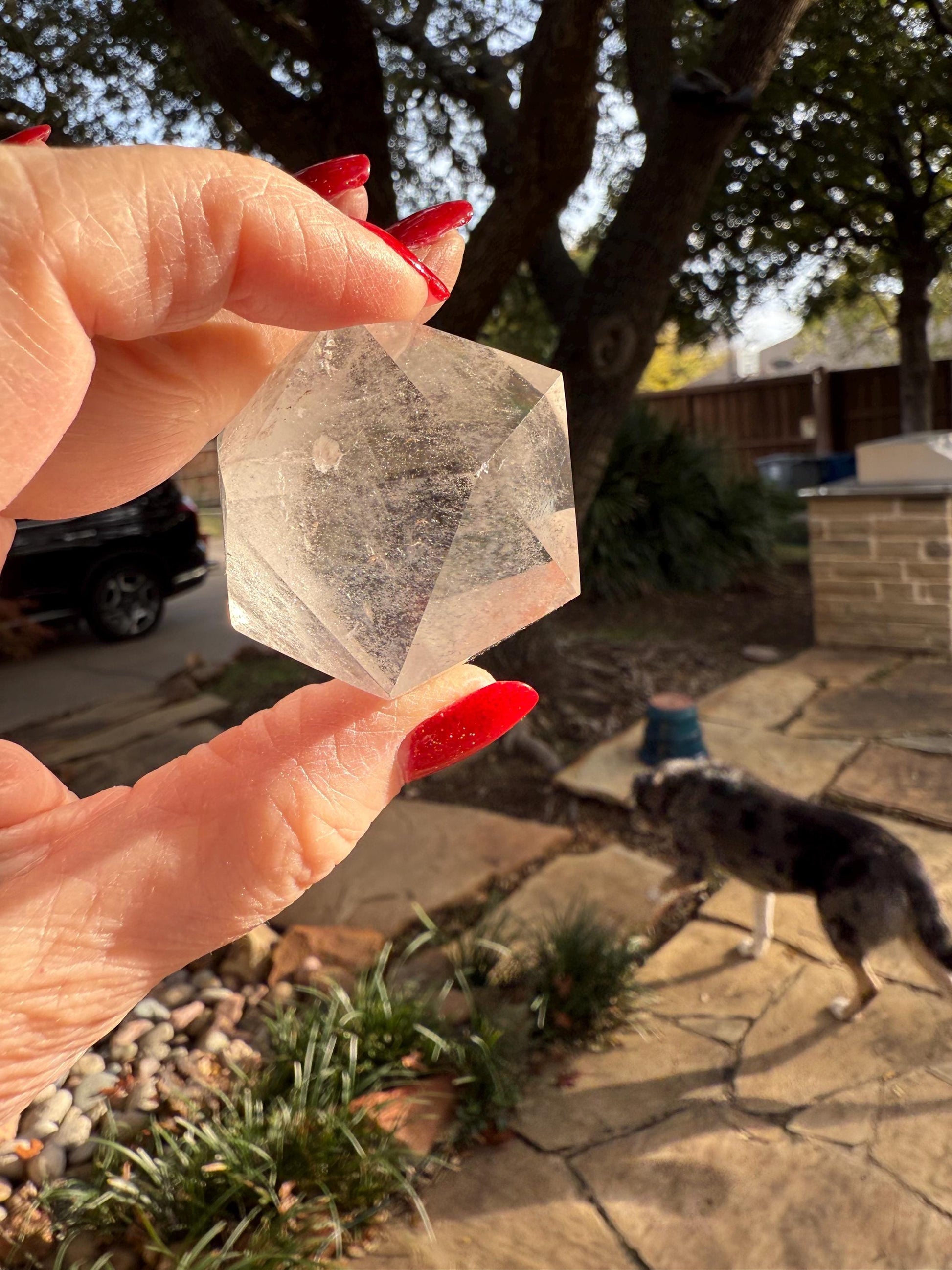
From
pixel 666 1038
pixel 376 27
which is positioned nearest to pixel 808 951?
pixel 666 1038

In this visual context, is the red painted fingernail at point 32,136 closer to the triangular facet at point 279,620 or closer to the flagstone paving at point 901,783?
the triangular facet at point 279,620

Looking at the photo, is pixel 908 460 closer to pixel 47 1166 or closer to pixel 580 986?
pixel 580 986

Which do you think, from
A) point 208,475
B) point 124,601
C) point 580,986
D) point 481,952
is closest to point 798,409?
point 124,601

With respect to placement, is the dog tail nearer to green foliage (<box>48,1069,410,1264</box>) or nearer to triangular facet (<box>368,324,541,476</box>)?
green foliage (<box>48,1069,410,1264</box>)

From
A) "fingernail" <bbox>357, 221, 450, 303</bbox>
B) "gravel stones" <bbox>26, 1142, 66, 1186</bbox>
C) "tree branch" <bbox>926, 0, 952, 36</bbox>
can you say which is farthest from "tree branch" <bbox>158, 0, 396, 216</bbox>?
"tree branch" <bbox>926, 0, 952, 36</bbox>

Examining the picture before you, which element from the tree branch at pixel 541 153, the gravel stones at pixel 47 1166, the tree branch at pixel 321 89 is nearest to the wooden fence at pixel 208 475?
the gravel stones at pixel 47 1166

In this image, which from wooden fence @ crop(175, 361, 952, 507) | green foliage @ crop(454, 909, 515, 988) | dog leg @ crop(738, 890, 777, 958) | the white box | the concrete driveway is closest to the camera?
green foliage @ crop(454, 909, 515, 988)
